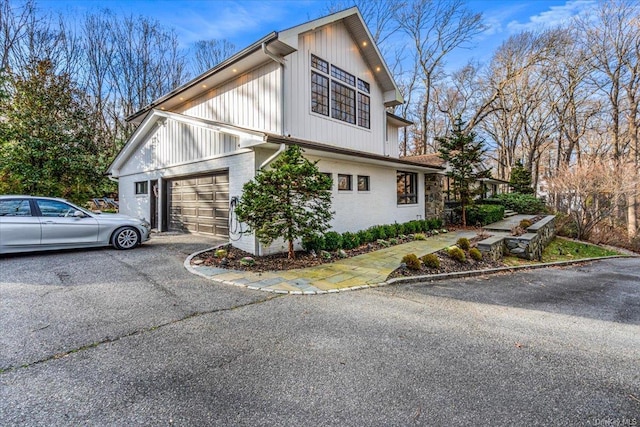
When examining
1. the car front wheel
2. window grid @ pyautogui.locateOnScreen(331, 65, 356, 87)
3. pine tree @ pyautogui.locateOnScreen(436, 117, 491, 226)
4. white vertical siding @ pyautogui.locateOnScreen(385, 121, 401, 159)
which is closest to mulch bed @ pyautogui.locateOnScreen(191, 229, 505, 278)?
the car front wheel

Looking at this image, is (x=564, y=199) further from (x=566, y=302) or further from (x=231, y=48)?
(x=231, y=48)

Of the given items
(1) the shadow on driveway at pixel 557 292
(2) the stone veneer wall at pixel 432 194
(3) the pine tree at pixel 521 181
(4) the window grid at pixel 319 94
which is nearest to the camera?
(1) the shadow on driveway at pixel 557 292

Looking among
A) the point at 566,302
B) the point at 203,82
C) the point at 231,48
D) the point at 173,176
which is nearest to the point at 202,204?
the point at 173,176

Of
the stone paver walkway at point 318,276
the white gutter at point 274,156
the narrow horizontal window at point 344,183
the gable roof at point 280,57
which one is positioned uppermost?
the gable roof at point 280,57

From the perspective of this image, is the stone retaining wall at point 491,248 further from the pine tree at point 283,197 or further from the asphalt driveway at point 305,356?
the pine tree at point 283,197

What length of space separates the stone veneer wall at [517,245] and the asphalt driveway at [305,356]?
10.6 feet

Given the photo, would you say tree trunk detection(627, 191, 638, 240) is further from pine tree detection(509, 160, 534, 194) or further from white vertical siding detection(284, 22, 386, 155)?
white vertical siding detection(284, 22, 386, 155)

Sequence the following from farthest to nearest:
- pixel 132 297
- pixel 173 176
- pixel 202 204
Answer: pixel 173 176
pixel 202 204
pixel 132 297

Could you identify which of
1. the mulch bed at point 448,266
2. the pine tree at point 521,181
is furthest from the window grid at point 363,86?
the pine tree at point 521,181

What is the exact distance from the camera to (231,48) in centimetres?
2592

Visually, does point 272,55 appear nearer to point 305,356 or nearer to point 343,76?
point 343,76

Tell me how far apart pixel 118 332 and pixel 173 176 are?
28.5ft

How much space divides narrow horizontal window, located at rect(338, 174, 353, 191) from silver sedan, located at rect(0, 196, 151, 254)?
6031mm

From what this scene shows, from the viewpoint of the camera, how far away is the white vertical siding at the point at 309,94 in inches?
351
